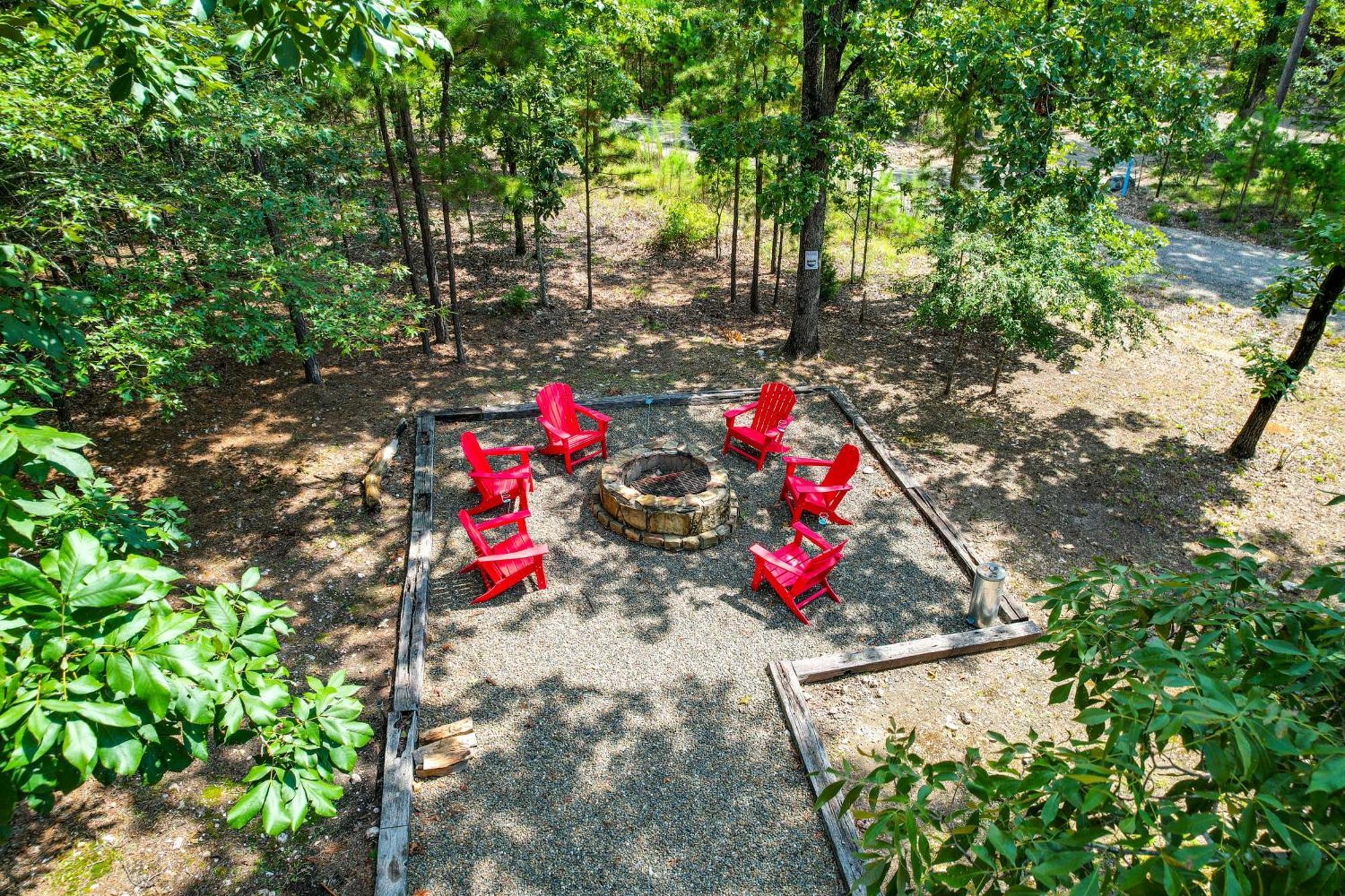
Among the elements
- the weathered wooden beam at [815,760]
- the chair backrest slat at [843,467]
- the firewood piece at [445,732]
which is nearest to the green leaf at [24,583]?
the weathered wooden beam at [815,760]

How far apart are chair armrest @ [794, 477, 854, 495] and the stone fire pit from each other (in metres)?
0.70

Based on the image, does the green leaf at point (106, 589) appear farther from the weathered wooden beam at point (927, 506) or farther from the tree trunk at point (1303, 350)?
the tree trunk at point (1303, 350)

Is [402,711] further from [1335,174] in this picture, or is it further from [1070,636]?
[1335,174]

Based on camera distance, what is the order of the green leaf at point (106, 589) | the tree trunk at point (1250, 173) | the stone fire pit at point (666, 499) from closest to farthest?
the green leaf at point (106, 589) → the stone fire pit at point (666, 499) → the tree trunk at point (1250, 173)

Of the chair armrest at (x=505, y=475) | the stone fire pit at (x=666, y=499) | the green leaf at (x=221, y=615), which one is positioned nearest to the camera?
the green leaf at (x=221, y=615)

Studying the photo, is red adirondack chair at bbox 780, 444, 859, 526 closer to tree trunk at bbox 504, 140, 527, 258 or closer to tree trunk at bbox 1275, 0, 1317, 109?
tree trunk at bbox 504, 140, 527, 258

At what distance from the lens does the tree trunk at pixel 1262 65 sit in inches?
713

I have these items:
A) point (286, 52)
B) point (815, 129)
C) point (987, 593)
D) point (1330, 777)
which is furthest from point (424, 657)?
point (815, 129)

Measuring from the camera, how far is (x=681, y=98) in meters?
11.4

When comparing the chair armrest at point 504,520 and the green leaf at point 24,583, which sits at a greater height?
the green leaf at point 24,583

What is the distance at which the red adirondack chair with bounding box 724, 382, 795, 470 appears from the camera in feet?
25.2

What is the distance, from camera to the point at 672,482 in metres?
7.18

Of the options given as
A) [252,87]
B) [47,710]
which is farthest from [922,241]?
[47,710]

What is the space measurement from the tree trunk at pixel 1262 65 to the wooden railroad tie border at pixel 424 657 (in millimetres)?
19989
